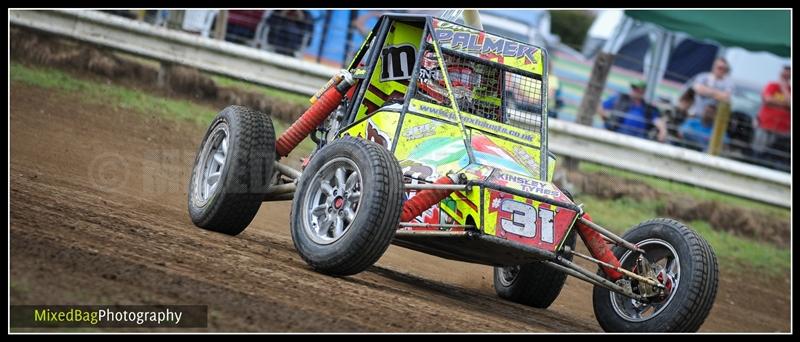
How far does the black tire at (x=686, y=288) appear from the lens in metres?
6.41

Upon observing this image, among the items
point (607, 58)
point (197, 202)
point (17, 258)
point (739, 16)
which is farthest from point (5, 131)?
point (739, 16)

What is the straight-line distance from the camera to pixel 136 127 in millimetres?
12461

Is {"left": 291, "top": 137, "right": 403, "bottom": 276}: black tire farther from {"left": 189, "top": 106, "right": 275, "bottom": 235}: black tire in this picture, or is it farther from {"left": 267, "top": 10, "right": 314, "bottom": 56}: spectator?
{"left": 267, "top": 10, "right": 314, "bottom": 56}: spectator

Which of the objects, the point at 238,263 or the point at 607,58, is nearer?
the point at 238,263

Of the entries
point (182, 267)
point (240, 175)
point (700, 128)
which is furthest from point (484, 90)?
point (700, 128)

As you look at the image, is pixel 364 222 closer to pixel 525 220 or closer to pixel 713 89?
pixel 525 220

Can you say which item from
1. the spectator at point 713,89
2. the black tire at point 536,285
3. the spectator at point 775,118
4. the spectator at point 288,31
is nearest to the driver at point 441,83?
the black tire at point 536,285

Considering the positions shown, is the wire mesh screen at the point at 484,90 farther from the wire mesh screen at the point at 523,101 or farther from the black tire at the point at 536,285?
Result: the black tire at the point at 536,285

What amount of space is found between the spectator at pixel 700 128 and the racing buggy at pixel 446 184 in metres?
8.18

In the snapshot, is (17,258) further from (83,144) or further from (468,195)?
(83,144)

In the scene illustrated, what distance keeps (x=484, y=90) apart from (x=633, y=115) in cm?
821

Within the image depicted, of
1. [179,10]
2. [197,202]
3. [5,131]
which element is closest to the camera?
[197,202]

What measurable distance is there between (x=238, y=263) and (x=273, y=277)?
0.32 metres
